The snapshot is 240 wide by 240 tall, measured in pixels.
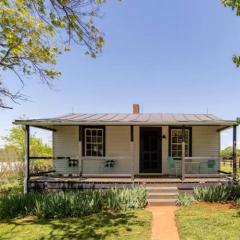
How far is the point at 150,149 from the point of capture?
14.2 metres

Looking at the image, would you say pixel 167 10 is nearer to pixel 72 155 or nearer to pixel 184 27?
pixel 184 27

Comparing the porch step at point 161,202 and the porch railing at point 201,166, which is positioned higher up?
the porch railing at point 201,166

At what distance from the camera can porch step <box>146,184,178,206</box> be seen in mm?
10430

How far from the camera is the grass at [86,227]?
6844 mm

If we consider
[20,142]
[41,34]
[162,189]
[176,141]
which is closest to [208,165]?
[176,141]

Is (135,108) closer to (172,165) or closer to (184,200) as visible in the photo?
(172,165)

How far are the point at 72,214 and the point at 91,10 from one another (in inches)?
229

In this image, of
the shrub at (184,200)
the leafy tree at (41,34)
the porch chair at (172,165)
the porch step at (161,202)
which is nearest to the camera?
the leafy tree at (41,34)

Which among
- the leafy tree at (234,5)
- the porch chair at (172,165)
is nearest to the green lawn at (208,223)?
the porch chair at (172,165)

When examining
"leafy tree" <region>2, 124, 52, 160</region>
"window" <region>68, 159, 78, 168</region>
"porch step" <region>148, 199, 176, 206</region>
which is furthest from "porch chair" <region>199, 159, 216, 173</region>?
"leafy tree" <region>2, 124, 52, 160</region>

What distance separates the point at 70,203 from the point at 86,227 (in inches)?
59.9

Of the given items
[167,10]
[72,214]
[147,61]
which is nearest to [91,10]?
[72,214]

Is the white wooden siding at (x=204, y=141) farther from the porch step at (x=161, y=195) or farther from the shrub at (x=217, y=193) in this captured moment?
the porch step at (x=161, y=195)

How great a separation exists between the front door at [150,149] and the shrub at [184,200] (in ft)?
12.0
